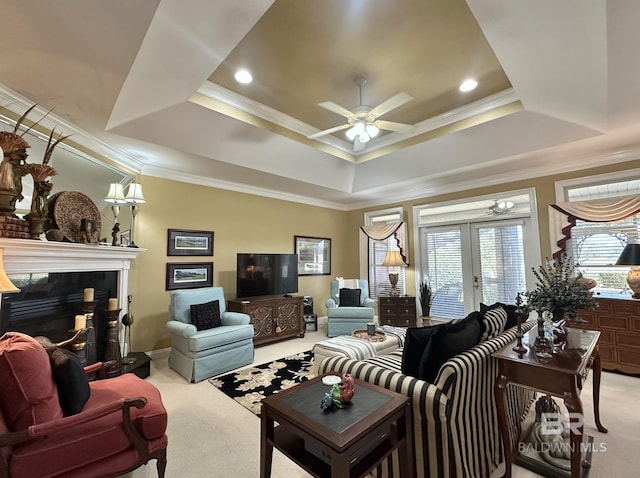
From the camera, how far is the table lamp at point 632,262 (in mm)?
3311

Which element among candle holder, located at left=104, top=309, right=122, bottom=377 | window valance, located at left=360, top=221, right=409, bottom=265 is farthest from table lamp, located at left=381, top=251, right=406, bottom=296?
candle holder, located at left=104, top=309, right=122, bottom=377

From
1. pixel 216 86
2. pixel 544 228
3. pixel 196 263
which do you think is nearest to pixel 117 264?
pixel 196 263

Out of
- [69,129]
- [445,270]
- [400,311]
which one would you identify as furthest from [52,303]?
[445,270]

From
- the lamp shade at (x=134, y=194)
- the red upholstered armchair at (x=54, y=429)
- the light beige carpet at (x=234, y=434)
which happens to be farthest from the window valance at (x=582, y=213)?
the lamp shade at (x=134, y=194)

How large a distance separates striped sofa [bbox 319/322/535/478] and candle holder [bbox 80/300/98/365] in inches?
101

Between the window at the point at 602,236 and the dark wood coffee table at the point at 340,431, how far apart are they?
3979 millimetres

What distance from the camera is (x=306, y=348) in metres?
4.63

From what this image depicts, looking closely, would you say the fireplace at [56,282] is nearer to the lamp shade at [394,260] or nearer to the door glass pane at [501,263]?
the lamp shade at [394,260]

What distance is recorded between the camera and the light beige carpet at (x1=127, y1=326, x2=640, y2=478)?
1985 mm

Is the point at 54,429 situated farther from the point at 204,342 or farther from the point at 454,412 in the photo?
the point at 454,412

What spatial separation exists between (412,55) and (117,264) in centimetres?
405

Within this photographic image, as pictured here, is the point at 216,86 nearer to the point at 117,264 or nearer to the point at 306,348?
the point at 117,264

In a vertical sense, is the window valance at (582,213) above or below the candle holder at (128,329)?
above

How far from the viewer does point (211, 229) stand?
4.83 m
